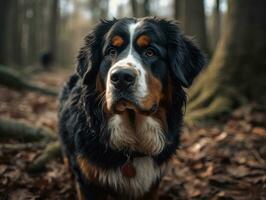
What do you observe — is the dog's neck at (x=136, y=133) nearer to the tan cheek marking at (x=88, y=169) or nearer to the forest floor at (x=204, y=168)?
the tan cheek marking at (x=88, y=169)

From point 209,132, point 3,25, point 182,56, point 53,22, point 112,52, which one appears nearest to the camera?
point 112,52

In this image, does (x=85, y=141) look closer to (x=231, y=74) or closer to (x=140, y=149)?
(x=140, y=149)

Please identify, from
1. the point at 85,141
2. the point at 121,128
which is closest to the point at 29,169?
the point at 85,141

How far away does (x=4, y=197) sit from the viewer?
424 cm

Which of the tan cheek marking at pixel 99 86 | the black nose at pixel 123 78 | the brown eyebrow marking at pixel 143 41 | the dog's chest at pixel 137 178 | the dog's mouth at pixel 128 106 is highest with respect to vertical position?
the brown eyebrow marking at pixel 143 41

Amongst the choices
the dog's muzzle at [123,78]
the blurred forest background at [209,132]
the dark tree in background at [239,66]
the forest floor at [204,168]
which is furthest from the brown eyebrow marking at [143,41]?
the dark tree in background at [239,66]

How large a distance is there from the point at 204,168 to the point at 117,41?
235 centimetres

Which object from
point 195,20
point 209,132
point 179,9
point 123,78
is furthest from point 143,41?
point 179,9

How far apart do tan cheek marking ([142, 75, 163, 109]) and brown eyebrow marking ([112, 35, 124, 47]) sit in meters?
0.51

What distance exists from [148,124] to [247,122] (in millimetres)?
2827

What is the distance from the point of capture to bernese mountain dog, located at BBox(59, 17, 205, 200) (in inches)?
153

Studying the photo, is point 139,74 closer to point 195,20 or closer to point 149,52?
point 149,52

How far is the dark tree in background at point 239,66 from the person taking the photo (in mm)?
6727

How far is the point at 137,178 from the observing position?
4.01m
